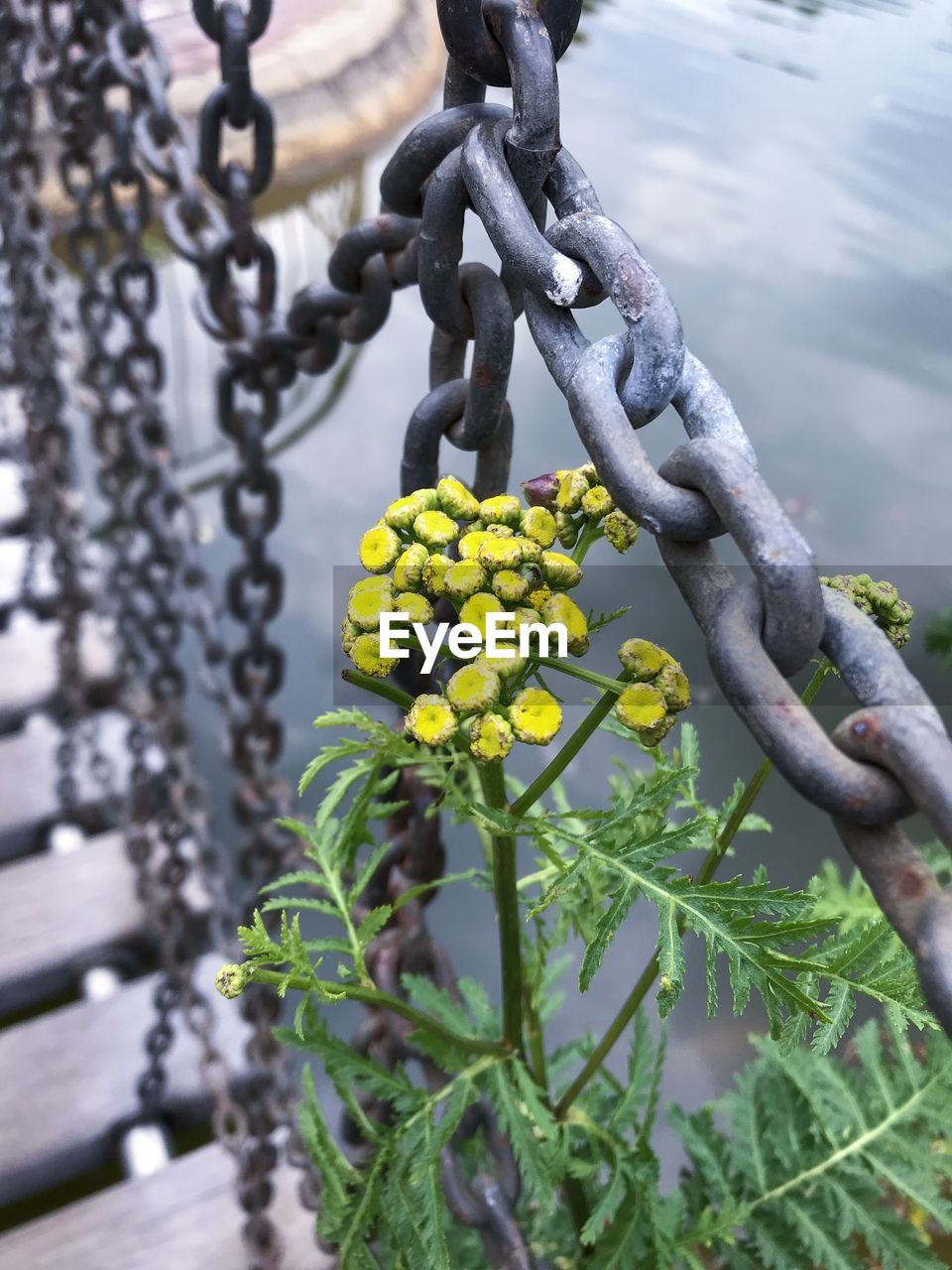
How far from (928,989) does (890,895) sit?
18mm

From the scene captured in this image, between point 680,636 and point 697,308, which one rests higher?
point 697,308

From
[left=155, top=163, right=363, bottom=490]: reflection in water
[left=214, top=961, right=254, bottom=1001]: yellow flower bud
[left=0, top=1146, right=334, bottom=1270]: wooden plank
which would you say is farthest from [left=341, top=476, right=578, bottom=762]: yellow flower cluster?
[left=155, top=163, right=363, bottom=490]: reflection in water

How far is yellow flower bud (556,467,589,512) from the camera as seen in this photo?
1.00 feet

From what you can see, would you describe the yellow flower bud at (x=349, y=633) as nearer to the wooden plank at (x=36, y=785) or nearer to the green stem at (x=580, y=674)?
the green stem at (x=580, y=674)

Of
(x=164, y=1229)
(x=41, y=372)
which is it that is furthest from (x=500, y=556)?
(x=41, y=372)

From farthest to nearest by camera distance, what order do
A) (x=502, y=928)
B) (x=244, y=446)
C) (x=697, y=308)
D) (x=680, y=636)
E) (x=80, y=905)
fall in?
1. (x=697, y=308)
2. (x=680, y=636)
3. (x=80, y=905)
4. (x=244, y=446)
5. (x=502, y=928)

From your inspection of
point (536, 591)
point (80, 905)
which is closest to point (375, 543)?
point (536, 591)

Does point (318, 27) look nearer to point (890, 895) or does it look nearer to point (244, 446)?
point (244, 446)

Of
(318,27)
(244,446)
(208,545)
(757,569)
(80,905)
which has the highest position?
(318,27)

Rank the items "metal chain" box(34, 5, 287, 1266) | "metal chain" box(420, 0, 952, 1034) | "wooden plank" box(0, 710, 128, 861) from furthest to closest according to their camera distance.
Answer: "wooden plank" box(0, 710, 128, 861)
"metal chain" box(34, 5, 287, 1266)
"metal chain" box(420, 0, 952, 1034)

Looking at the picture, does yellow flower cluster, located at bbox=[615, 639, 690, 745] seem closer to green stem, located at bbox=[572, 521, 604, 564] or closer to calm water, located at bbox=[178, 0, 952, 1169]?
green stem, located at bbox=[572, 521, 604, 564]

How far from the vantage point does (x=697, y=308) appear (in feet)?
5.15

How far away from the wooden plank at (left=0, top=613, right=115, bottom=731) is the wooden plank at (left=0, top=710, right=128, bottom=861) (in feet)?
0.14

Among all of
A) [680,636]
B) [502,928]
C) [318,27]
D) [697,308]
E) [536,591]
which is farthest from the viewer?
[318,27]
